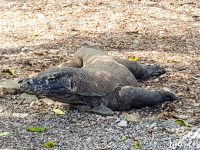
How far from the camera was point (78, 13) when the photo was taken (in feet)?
30.7

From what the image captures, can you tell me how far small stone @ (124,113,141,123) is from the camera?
476 centimetres

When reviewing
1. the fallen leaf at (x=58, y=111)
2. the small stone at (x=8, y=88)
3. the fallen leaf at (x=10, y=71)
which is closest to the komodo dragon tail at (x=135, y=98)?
the fallen leaf at (x=58, y=111)

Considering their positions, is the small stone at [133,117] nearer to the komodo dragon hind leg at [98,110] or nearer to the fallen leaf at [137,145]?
the komodo dragon hind leg at [98,110]

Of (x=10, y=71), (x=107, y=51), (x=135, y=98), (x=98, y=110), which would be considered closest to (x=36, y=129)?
(x=98, y=110)

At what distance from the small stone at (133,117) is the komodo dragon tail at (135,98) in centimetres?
13

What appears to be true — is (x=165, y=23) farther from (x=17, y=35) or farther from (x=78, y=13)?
(x=17, y=35)

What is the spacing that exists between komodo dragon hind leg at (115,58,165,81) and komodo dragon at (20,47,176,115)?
36 cm

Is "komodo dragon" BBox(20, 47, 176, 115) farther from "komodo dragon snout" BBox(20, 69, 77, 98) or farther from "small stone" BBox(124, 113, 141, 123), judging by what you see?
"small stone" BBox(124, 113, 141, 123)

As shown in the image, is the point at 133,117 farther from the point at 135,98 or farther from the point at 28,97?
the point at 28,97

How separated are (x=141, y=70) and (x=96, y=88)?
1.13 metres

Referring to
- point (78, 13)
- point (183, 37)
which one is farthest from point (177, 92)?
point (78, 13)

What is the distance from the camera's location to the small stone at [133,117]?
15.6 feet

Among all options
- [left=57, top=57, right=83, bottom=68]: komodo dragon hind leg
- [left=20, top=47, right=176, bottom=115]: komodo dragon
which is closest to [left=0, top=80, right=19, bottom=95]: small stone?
[left=57, top=57, right=83, bottom=68]: komodo dragon hind leg

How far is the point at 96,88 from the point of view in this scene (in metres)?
4.93
